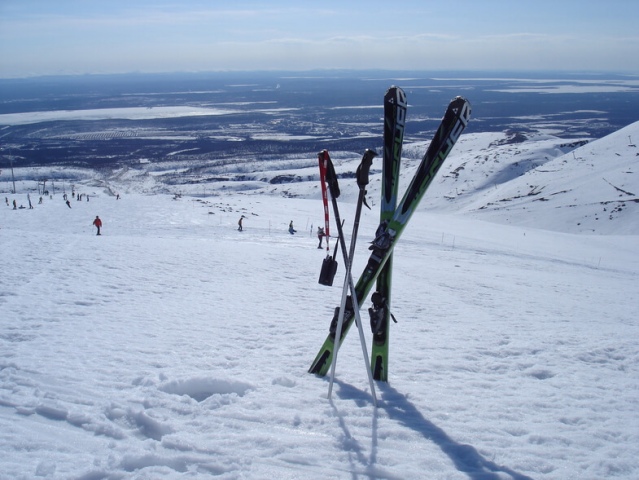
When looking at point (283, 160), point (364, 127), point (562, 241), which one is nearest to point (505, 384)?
point (562, 241)

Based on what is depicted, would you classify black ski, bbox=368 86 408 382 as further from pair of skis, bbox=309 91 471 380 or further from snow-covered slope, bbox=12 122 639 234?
snow-covered slope, bbox=12 122 639 234

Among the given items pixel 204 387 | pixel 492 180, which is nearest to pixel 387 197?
pixel 204 387

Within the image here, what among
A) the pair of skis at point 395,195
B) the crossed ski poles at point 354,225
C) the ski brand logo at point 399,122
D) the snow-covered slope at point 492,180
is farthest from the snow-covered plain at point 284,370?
the snow-covered slope at point 492,180

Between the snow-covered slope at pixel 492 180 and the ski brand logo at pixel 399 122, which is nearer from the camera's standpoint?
the ski brand logo at pixel 399 122

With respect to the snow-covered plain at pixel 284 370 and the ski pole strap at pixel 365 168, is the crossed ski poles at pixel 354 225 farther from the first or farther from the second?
the snow-covered plain at pixel 284 370

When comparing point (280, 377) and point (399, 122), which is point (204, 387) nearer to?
point (280, 377)

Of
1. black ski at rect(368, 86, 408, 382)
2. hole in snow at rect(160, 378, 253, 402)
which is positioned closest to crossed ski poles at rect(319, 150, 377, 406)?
black ski at rect(368, 86, 408, 382)

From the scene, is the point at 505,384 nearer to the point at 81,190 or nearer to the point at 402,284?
the point at 402,284

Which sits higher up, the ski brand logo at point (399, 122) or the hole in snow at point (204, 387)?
the ski brand logo at point (399, 122)
